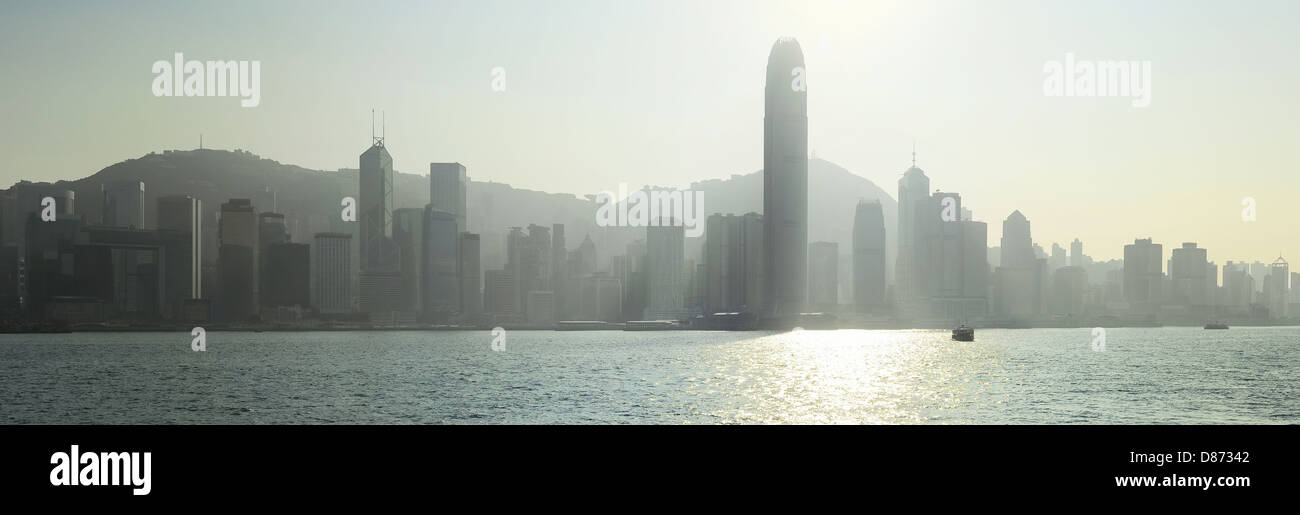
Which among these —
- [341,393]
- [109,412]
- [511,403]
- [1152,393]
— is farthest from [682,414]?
[1152,393]

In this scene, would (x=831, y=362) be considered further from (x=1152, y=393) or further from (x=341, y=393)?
(x=341, y=393)
